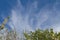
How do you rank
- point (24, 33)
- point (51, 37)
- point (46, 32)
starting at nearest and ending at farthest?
point (51, 37) < point (46, 32) < point (24, 33)

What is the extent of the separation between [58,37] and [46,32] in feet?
4.49

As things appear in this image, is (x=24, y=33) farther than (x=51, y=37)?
Yes

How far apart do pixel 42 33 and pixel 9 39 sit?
9.97 ft

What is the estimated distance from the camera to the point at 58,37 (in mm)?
12812

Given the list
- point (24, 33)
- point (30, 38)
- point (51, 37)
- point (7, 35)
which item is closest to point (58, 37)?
point (51, 37)

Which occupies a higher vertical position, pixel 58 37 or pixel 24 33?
pixel 24 33

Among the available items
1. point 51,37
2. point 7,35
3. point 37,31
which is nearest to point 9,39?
point 7,35

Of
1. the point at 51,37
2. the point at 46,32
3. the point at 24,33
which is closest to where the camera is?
the point at 51,37

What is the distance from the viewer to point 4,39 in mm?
13219

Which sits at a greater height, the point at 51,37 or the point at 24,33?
the point at 24,33

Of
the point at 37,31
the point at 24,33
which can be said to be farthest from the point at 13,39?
the point at 37,31

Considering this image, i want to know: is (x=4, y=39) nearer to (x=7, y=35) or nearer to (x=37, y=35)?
(x=7, y=35)

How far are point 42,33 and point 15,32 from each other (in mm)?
2519

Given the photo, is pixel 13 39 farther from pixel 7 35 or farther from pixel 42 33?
pixel 42 33
